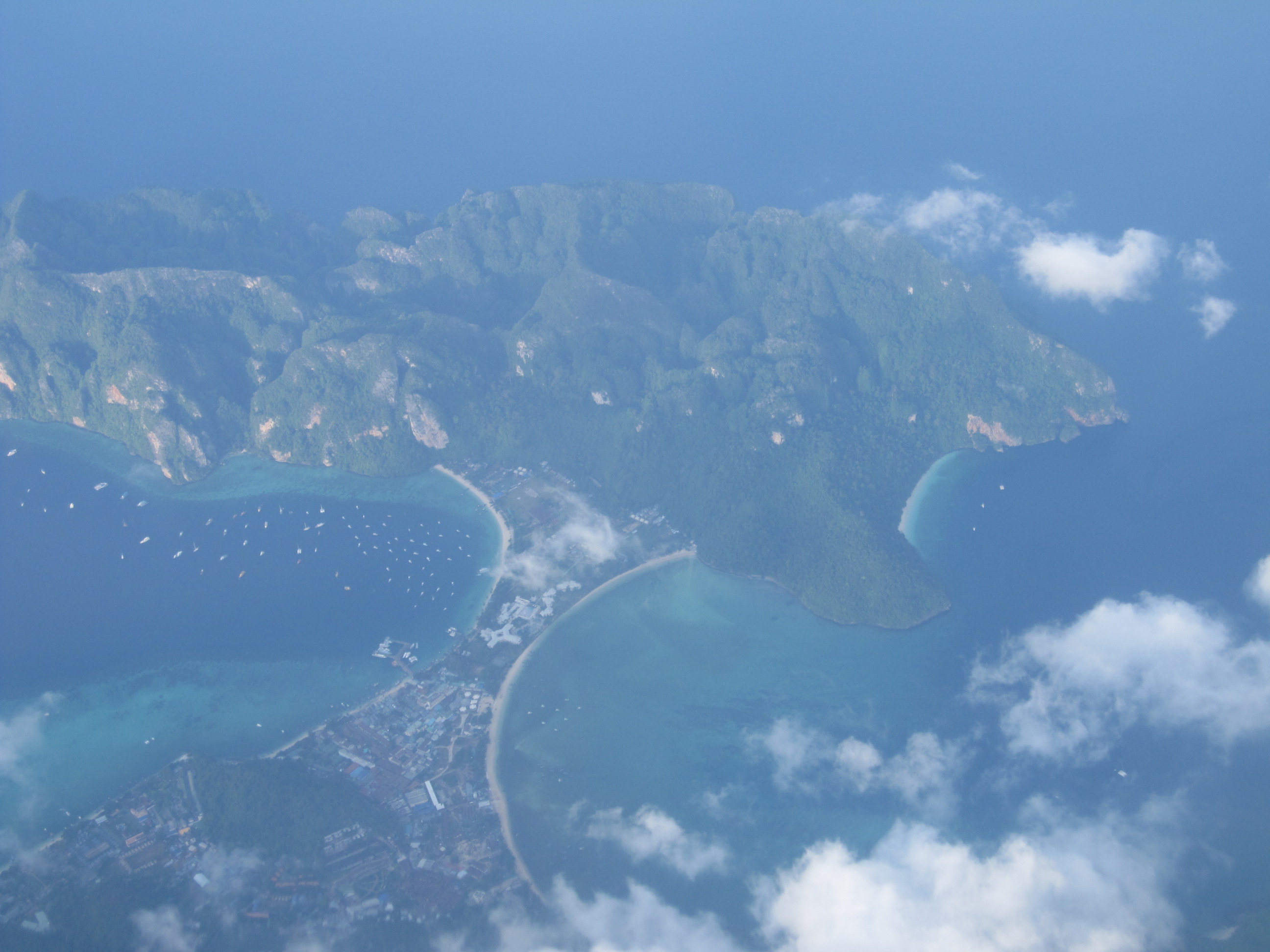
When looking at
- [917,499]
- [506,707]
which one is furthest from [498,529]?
[917,499]

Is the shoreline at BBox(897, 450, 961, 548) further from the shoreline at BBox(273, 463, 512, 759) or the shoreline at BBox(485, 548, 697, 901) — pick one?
the shoreline at BBox(273, 463, 512, 759)

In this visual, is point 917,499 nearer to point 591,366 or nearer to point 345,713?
point 591,366

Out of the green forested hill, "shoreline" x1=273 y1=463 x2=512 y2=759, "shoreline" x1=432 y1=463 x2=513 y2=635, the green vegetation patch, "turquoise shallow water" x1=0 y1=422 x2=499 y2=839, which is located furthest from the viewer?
the green forested hill

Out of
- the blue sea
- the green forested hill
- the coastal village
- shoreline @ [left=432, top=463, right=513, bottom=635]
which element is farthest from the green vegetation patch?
the green forested hill

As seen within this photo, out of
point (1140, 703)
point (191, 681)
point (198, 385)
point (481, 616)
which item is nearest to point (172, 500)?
point (198, 385)

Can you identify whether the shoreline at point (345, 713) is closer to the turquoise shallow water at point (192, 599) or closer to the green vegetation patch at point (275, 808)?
the turquoise shallow water at point (192, 599)
